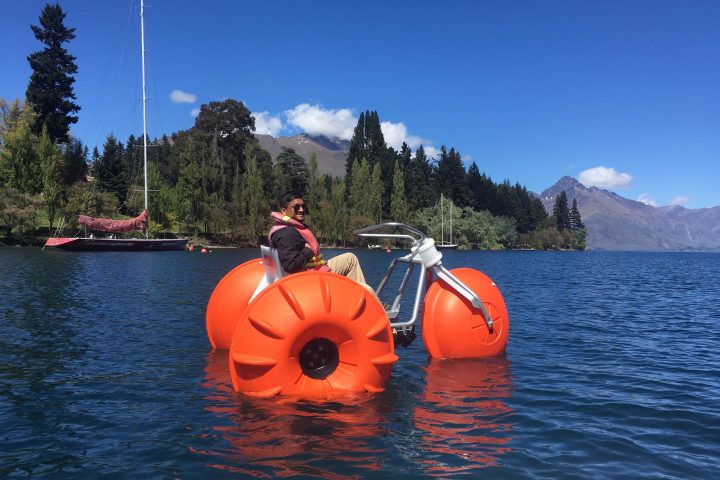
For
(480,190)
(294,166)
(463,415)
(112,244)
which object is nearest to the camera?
(463,415)

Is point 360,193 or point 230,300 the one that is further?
point 360,193

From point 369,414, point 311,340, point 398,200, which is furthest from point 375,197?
point 369,414

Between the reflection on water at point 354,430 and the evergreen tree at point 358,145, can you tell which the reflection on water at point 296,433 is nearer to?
the reflection on water at point 354,430

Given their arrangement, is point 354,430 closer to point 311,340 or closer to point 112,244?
point 311,340

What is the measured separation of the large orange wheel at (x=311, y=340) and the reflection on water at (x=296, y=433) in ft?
0.74

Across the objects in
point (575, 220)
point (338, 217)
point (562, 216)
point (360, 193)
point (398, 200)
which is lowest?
point (338, 217)

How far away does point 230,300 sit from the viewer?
9.53 m

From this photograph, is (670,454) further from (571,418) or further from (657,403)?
(657,403)

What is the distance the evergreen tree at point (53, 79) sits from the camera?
77688 millimetres

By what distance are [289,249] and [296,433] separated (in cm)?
245

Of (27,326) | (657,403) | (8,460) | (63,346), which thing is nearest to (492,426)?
(657,403)

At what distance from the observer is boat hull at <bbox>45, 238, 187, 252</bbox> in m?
54.7

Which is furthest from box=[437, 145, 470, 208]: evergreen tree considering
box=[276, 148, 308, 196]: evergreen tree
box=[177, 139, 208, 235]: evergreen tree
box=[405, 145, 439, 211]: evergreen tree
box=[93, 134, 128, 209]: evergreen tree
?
box=[93, 134, 128, 209]: evergreen tree

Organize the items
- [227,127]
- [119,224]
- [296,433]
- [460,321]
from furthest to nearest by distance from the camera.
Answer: [227,127] < [119,224] < [460,321] < [296,433]
